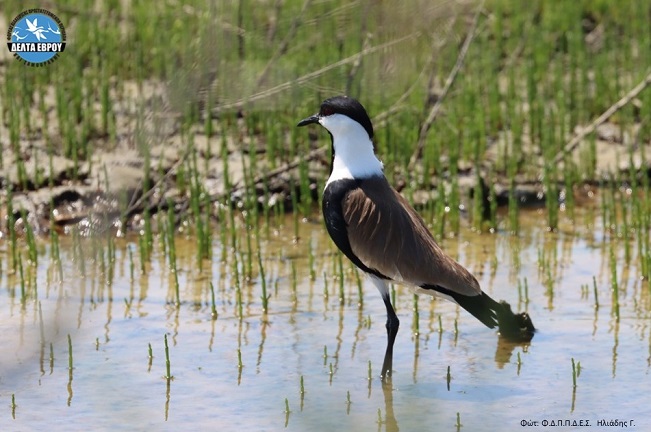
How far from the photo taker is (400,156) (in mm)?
8867

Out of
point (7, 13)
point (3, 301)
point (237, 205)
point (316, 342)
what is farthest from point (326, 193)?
point (7, 13)

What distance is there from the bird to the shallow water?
33cm

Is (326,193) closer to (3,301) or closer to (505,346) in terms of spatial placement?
(505,346)

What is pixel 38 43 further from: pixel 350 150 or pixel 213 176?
pixel 213 176

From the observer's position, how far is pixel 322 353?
5.45 meters

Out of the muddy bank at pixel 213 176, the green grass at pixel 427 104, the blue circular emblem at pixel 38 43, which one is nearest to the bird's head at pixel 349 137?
the green grass at pixel 427 104

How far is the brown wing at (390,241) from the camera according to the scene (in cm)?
502

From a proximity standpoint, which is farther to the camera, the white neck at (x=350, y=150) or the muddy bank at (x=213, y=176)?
the muddy bank at (x=213, y=176)

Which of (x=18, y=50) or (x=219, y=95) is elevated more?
(x=18, y=50)

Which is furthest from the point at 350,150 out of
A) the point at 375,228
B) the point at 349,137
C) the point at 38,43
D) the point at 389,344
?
the point at 38,43

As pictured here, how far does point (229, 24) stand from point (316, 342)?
4.34 m

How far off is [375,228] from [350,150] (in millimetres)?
379

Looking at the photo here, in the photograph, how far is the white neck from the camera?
5105 mm

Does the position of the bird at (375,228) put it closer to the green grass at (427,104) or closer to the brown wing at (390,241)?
the brown wing at (390,241)
